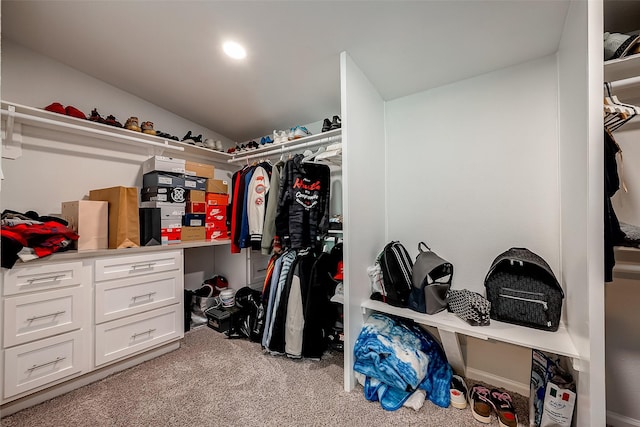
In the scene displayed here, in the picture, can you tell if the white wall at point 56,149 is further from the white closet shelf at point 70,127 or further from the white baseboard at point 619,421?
the white baseboard at point 619,421

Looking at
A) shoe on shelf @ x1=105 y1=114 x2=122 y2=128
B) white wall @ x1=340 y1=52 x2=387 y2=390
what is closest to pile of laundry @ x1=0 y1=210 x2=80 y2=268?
shoe on shelf @ x1=105 y1=114 x2=122 y2=128

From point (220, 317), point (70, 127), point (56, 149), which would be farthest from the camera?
point (220, 317)

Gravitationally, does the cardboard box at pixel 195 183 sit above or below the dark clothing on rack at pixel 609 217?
above

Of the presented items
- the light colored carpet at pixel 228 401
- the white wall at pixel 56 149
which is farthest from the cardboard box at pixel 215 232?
the light colored carpet at pixel 228 401

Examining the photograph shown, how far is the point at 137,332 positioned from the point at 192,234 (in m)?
0.84

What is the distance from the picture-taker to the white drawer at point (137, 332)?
154 centimetres

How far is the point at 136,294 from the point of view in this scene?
66.6 inches

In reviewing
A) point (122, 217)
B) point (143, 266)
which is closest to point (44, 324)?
point (143, 266)

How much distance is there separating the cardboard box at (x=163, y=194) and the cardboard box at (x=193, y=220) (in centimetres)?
15

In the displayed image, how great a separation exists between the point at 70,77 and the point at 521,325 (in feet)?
11.5

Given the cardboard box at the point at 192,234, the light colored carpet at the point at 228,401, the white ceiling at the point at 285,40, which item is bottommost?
the light colored carpet at the point at 228,401

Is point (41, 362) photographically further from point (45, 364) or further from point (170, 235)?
point (170, 235)

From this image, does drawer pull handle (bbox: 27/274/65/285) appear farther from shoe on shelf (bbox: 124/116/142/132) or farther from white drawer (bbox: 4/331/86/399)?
shoe on shelf (bbox: 124/116/142/132)

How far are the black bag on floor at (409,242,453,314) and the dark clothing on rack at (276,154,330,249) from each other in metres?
0.74
